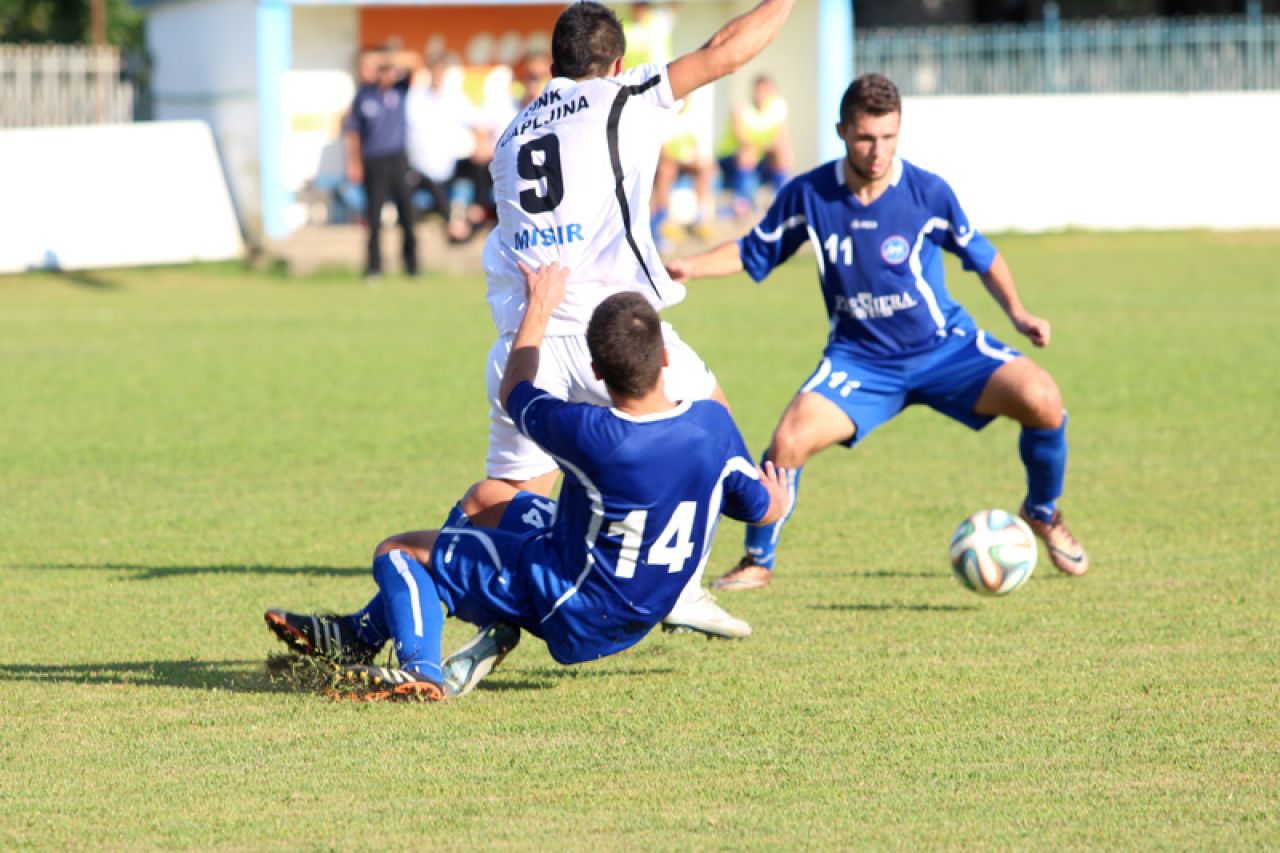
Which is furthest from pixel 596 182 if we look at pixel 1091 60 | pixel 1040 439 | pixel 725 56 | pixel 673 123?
pixel 1091 60

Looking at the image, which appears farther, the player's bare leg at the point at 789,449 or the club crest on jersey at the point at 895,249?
the club crest on jersey at the point at 895,249

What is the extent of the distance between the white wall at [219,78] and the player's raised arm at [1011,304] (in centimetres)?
1832

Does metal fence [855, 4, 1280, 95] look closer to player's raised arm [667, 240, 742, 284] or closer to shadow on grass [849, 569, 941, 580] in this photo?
player's raised arm [667, 240, 742, 284]

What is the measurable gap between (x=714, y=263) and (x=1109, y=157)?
64.1 feet

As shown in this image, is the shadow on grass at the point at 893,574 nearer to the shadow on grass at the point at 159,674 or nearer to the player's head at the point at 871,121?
the player's head at the point at 871,121

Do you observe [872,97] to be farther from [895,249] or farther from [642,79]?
[642,79]

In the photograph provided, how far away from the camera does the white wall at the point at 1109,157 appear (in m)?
25.8

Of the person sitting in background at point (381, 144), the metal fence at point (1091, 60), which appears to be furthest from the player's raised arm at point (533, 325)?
the metal fence at point (1091, 60)

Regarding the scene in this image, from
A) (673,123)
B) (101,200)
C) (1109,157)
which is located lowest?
(101,200)

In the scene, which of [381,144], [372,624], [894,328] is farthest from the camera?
[381,144]

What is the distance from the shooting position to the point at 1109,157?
26.0 m

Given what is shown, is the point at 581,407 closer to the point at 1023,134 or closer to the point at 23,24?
the point at 1023,134

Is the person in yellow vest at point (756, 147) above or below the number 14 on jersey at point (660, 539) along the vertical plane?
above

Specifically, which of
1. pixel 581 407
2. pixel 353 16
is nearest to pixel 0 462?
pixel 581 407
